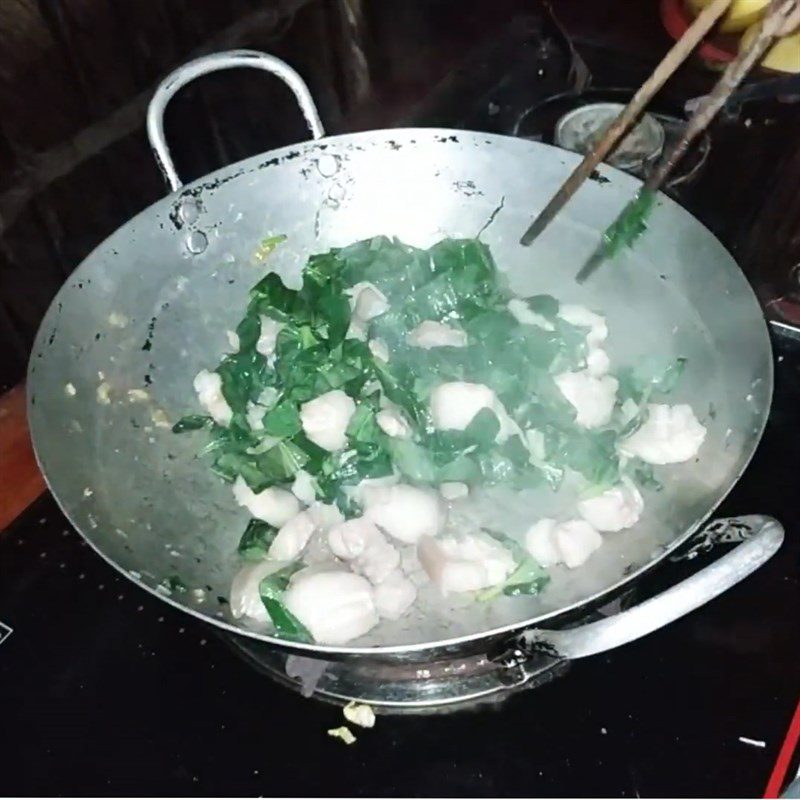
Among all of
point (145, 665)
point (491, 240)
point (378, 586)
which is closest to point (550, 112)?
point (491, 240)

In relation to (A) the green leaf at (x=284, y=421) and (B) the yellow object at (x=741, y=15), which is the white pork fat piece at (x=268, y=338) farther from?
(B) the yellow object at (x=741, y=15)

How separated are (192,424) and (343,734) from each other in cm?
35

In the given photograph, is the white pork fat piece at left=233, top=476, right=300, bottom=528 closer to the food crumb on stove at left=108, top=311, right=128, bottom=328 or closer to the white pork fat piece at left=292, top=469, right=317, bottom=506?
the white pork fat piece at left=292, top=469, right=317, bottom=506

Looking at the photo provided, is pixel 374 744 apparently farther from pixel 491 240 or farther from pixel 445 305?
pixel 491 240

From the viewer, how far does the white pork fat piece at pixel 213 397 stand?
92 centimetres

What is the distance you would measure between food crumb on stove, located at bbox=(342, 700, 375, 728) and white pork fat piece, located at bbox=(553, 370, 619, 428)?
1.12 feet

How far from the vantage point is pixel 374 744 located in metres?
0.79

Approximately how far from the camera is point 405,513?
79 cm

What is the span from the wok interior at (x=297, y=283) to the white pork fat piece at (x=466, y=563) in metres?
0.02

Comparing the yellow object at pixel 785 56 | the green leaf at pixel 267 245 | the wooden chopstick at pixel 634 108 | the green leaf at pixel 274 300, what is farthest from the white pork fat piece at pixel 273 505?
the yellow object at pixel 785 56

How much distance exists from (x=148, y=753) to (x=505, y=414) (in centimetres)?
46

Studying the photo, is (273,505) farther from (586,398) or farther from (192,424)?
(586,398)

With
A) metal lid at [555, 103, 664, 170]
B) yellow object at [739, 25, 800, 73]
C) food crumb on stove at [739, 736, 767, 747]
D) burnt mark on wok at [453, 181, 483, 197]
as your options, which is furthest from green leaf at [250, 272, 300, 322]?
yellow object at [739, 25, 800, 73]

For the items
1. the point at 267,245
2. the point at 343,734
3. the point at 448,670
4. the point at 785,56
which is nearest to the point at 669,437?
the point at 448,670
